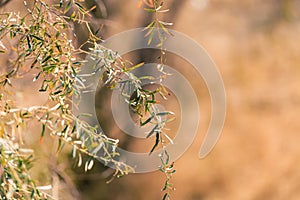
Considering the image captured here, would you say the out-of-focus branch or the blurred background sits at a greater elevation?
the blurred background

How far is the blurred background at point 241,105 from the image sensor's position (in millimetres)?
3061

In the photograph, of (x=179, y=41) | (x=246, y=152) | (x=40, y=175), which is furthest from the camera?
(x=246, y=152)

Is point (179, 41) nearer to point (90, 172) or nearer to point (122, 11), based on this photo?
point (122, 11)

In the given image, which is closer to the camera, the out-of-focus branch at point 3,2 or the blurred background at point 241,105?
the out-of-focus branch at point 3,2

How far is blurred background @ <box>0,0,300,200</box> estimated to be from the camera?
3.06m

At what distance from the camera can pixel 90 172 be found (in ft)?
9.11

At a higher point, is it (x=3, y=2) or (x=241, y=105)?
(x=241, y=105)

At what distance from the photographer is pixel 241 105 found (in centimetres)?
325

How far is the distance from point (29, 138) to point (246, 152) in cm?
155

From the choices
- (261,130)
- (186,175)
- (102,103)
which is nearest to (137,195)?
(186,175)

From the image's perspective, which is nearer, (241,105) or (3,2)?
(3,2)

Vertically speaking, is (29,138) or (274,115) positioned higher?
(274,115)

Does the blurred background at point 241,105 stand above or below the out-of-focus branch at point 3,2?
above

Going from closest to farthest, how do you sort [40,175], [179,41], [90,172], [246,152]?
[40,175], [90,172], [179,41], [246,152]
